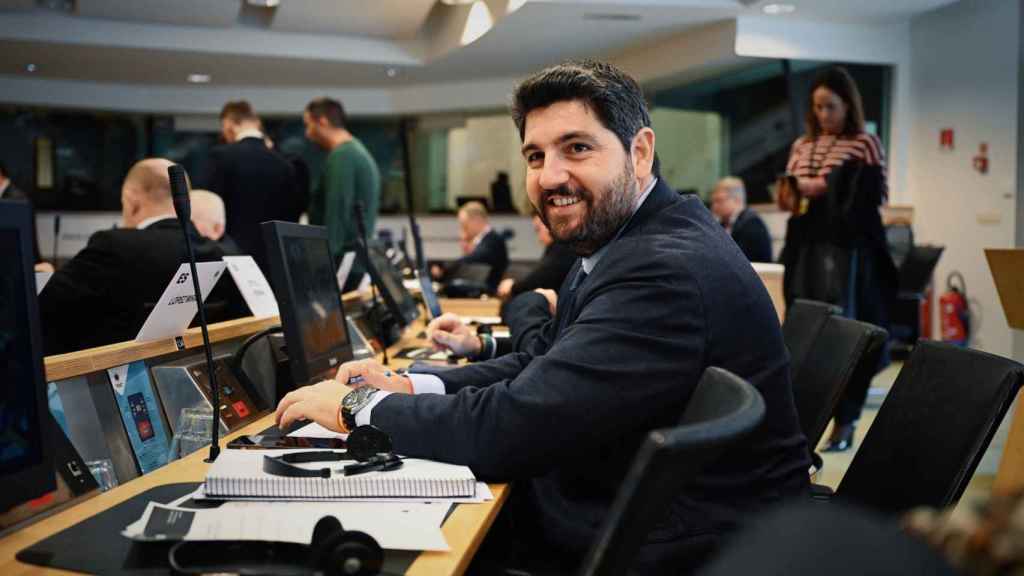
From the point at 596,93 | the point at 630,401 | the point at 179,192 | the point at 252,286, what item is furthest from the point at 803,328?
the point at 179,192

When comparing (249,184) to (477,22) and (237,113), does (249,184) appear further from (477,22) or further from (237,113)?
(477,22)

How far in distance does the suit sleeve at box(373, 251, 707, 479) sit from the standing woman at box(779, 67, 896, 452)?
3.08 metres

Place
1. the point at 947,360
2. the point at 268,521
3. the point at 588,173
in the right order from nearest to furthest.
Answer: the point at 268,521, the point at 947,360, the point at 588,173

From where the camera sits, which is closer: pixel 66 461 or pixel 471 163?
pixel 66 461

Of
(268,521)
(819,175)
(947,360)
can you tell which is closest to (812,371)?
(947,360)

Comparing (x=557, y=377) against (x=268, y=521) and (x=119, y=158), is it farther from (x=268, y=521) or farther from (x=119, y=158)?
(x=119, y=158)

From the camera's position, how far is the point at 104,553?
113 cm

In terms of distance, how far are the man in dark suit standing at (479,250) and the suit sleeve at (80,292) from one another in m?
4.79

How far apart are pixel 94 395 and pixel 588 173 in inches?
38.2

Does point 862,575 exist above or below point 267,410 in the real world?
above

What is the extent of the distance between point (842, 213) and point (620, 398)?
3265mm

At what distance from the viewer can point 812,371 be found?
2264mm

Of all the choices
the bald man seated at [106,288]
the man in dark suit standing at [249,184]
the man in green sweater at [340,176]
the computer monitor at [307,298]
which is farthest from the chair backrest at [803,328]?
the man in green sweater at [340,176]

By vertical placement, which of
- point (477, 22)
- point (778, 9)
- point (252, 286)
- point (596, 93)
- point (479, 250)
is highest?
point (477, 22)
